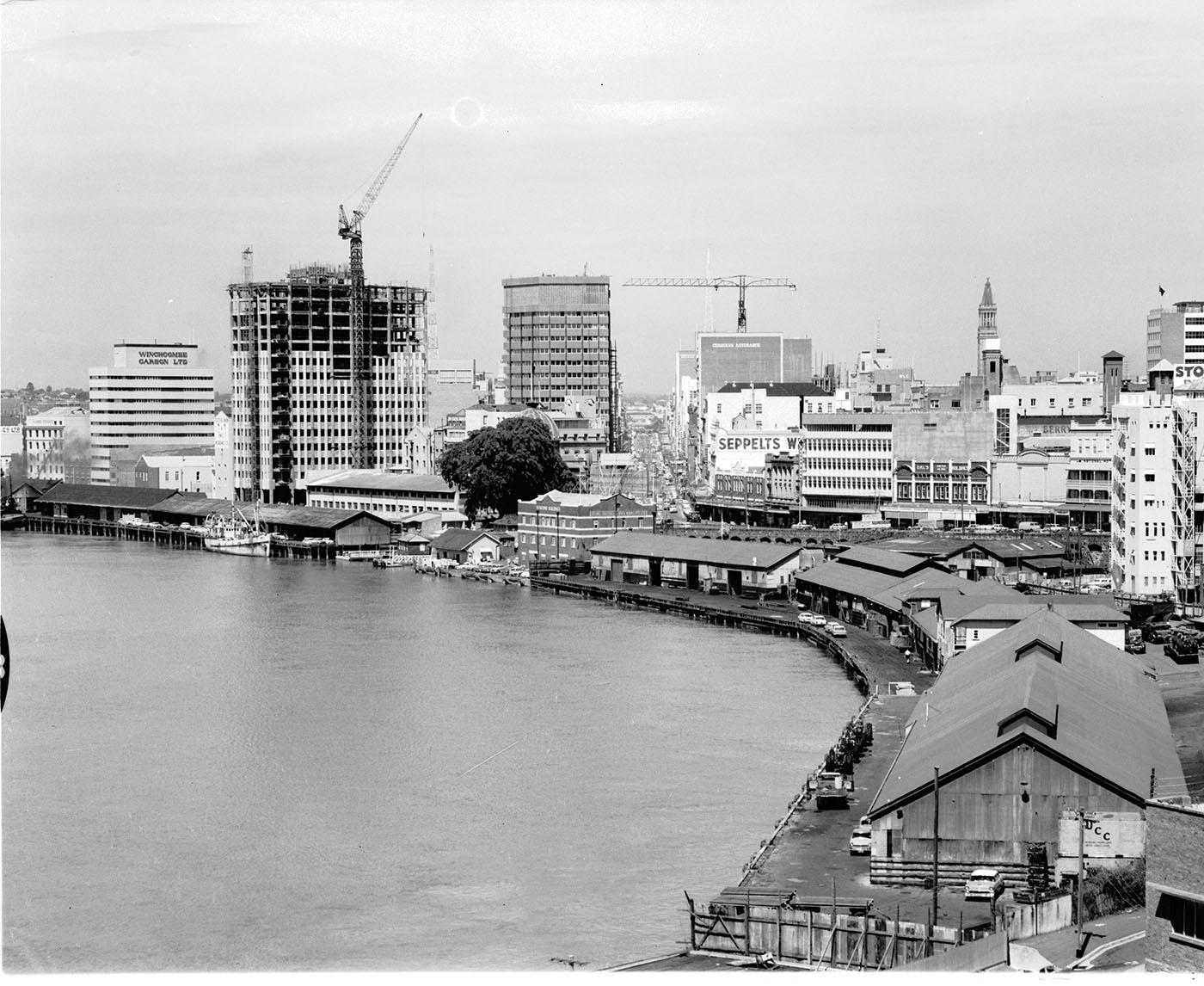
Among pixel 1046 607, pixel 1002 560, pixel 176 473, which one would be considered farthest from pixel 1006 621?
pixel 176 473

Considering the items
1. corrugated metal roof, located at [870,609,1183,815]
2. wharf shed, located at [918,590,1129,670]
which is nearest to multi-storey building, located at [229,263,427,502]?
wharf shed, located at [918,590,1129,670]

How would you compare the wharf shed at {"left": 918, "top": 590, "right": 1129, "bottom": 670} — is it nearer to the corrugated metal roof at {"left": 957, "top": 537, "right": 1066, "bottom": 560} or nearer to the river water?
the river water

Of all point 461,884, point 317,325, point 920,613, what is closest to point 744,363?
point 317,325

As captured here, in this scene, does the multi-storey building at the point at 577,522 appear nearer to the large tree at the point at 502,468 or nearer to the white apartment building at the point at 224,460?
the large tree at the point at 502,468

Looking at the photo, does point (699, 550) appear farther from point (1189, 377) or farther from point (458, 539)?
point (1189, 377)

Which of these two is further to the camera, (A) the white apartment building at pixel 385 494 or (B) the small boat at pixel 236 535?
(A) the white apartment building at pixel 385 494

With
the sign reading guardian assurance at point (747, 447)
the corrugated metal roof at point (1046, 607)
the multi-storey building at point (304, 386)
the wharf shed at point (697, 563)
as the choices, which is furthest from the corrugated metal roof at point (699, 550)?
the multi-storey building at point (304, 386)
